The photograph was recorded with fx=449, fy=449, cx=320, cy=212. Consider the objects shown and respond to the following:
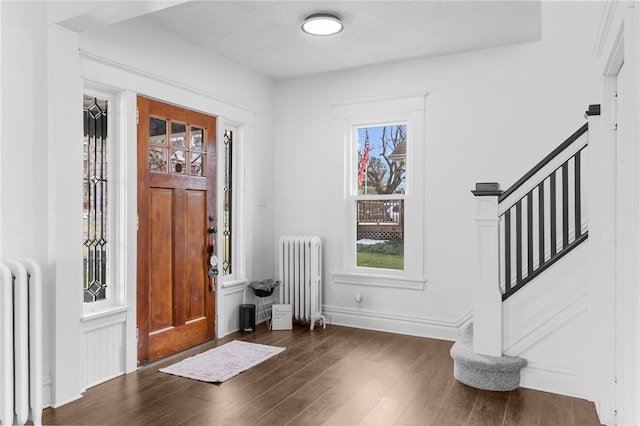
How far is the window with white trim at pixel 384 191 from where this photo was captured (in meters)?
4.67

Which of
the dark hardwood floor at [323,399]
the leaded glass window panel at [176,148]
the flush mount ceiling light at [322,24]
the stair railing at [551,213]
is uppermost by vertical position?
Answer: the flush mount ceiling light at [322,24]

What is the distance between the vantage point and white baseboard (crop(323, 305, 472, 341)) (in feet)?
14.8

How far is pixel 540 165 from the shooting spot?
312cm

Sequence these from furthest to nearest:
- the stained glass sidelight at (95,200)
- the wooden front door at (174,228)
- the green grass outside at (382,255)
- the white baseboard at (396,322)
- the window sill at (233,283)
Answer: the green grass outside at (382,255) → the window sill at (233,283) → the white baseboard at (396,322) → the wooden front door at (174,228) → the stained glass sidelight at (95,200)

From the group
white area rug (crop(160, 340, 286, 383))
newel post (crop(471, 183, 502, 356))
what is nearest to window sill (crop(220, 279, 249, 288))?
white area rug (crop(160, 340, 286, 383))

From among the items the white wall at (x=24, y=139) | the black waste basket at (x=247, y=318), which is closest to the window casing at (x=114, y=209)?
the white wall at (x=24, y=139)

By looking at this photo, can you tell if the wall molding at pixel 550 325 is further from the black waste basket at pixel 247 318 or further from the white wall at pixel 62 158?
the white wall at pixel 62 158

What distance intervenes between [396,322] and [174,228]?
246cm

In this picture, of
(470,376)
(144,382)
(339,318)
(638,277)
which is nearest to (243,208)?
(339,318)

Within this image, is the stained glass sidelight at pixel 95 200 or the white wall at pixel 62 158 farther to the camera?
the stained glass sidelight at pixel 95 200

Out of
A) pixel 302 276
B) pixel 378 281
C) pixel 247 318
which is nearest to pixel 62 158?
pixel 247 318

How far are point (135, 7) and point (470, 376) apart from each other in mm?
3299

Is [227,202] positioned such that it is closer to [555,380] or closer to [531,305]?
[531,305]

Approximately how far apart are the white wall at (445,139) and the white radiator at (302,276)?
227 mm
